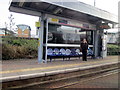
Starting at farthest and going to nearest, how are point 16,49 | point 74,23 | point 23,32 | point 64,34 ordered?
point 23,32 → point 16,49 → point 64,34 → point 74,23

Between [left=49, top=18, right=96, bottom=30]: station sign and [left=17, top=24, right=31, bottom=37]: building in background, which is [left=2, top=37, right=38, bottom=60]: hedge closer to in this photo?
[left=17, top=24, right=31, bottom=37]: building in background

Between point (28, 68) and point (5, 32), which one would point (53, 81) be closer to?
point (28, 68)

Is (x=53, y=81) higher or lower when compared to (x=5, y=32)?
lower

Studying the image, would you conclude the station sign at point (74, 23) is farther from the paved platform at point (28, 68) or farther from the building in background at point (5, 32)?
the building in background at point (5, 32)

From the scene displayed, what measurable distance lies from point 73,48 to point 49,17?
11.7 feet

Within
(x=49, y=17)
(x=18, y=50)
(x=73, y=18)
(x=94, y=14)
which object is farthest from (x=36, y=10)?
(x=94, y=14)

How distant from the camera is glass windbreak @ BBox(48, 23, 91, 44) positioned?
350 inches

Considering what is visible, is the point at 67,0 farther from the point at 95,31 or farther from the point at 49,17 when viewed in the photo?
the point at 95,31

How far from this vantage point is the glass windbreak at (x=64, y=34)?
8891 millimetres

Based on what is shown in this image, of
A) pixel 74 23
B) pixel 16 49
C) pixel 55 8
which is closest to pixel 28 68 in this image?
pixel 16 49

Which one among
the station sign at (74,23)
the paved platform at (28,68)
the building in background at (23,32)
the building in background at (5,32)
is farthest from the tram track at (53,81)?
the building in background at (23,32)

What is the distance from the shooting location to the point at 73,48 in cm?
1030

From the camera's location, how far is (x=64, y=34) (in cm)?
980

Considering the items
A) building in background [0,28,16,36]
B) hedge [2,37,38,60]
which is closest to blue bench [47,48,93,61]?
hedge [2,37,38,60]
